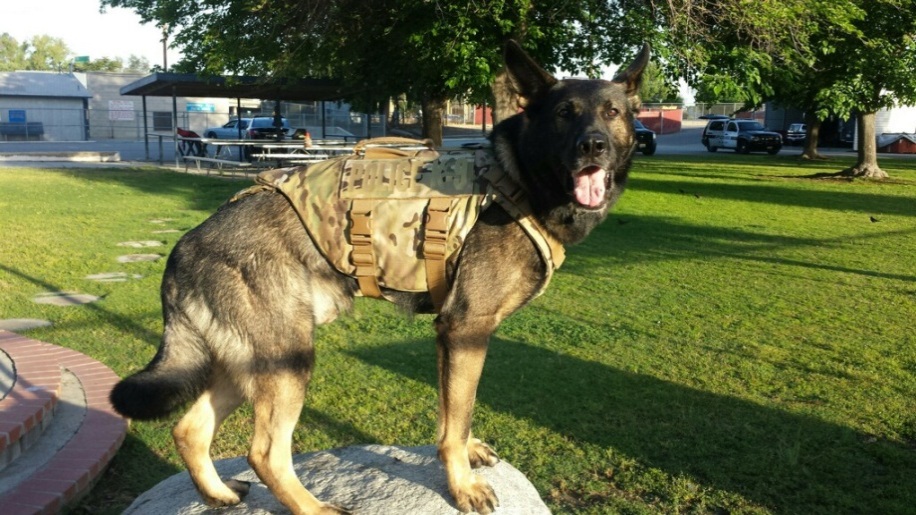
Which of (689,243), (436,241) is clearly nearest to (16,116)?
(689,243)

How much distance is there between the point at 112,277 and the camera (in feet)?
30.1

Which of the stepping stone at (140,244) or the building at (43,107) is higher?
the building at (43,107)

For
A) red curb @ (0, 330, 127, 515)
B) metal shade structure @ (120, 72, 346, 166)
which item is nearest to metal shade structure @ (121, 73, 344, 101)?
metal shade structure @ (120, 72, 346, 166)

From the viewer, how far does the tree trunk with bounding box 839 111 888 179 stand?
83.7 ft

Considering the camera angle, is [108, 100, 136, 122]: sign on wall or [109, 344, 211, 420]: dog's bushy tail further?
[108, 100, 136, 122]: sign on wall

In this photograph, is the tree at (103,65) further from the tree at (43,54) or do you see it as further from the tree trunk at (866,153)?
the tree trunk at (866,153)

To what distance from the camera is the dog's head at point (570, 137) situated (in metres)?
3.50

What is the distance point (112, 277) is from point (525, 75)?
7.04m

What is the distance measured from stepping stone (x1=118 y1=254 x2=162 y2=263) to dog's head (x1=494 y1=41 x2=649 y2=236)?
25.3 feet

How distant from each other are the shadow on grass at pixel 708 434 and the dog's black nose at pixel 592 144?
2.10 metres

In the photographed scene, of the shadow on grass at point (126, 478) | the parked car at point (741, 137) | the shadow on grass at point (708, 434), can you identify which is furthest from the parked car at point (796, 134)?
the shadow on grass at point (126, 478)

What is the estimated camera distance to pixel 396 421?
210 inches

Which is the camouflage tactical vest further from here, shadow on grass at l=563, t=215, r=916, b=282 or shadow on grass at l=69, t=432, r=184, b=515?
shadow on grass at l=563, t=215, r=916, b=282

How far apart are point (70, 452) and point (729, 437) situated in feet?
13.0
